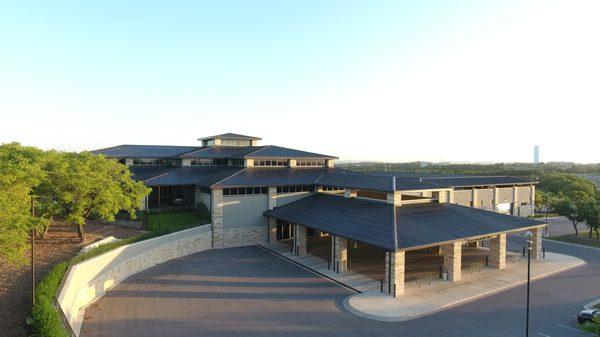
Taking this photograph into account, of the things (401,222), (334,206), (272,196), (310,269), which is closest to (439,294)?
(401,222)

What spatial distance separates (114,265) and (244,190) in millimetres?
15930

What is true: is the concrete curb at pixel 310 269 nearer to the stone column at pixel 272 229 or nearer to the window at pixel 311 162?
the stone column at pixel 272 229

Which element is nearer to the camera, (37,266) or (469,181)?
(37,266)

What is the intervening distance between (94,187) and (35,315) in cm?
1643

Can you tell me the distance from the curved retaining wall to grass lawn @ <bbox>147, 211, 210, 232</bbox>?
72.0 inches

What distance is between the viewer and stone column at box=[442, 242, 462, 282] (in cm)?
2833

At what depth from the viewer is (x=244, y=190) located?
4094 centimetres

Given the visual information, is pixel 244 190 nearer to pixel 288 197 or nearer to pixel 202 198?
pixel 288 197

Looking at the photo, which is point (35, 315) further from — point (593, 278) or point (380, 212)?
point (593, 278)

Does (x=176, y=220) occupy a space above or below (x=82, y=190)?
below

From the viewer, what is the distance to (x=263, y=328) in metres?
20.7

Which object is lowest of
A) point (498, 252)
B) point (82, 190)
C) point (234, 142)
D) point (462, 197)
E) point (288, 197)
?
point (498, 252)

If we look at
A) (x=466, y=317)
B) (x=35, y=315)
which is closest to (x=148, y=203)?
(x=35, y=315)

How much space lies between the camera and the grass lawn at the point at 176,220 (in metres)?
38.9
